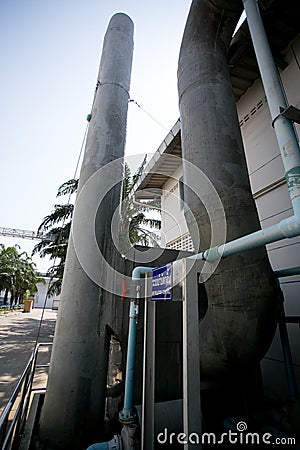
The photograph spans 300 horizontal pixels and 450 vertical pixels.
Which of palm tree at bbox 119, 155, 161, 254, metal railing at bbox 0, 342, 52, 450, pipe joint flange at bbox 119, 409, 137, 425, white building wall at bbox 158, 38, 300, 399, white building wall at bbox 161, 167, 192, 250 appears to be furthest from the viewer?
palm tree at bbox 119, 155, 161, 254

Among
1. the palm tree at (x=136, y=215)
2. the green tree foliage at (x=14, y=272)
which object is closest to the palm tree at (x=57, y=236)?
the palm tree at (x=136, y=215)

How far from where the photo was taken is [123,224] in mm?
10117

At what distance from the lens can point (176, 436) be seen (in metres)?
2.28

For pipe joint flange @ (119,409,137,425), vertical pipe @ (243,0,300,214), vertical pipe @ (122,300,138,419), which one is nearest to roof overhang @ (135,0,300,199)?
vertical pipe @ (243,0,300,214)

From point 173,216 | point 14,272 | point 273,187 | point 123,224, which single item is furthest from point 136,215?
point 14,272

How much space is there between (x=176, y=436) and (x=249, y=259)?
1.95 meters

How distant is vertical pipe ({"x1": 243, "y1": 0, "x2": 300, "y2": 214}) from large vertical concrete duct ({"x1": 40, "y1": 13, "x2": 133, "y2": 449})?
2.40 m

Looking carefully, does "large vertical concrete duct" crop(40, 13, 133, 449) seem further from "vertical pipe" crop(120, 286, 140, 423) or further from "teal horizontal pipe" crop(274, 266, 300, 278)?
"teal horizontal pipe" crop(274, 266, 300, 278)

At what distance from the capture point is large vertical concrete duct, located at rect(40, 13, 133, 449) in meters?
2.58

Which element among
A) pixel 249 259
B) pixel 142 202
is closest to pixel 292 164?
pixel 249 259

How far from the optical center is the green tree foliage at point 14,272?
32438 millimetres

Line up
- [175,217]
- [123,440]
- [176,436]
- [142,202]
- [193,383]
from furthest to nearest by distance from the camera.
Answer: [142,202]
[175,217]
[176,436]
[123,440]
[193,383]

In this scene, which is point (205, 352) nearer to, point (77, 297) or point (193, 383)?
point (193, 383)

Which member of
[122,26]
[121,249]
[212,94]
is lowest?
[121,249]
